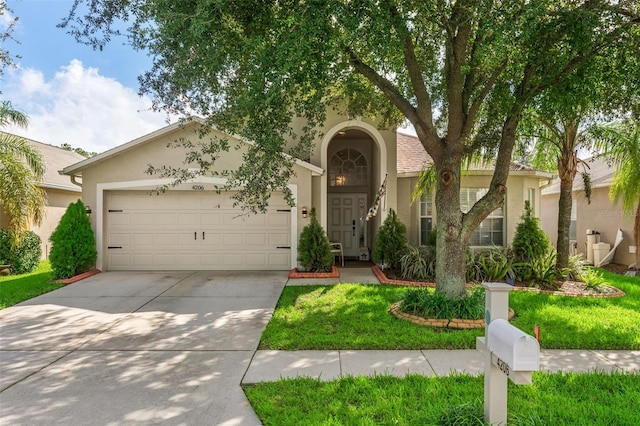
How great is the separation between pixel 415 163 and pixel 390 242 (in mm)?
3124

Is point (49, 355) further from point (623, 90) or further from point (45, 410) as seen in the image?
point (623, 90)

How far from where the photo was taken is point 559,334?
557 cm

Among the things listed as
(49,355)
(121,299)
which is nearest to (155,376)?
(49,355)

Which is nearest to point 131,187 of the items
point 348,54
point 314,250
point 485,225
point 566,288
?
point 314,250

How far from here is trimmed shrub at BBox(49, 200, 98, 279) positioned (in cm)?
989

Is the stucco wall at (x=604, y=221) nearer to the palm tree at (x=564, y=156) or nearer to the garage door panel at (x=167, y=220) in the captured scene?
the palm tree at (x=564, y=156)

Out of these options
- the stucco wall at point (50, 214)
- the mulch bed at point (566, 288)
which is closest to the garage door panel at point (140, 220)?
the stucco wall at point (50, 214)

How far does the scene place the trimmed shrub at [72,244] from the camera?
989 cm

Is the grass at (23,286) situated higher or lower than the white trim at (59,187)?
lower

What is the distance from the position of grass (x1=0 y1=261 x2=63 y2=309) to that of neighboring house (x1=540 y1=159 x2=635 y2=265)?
606 inches

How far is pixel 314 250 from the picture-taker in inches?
412

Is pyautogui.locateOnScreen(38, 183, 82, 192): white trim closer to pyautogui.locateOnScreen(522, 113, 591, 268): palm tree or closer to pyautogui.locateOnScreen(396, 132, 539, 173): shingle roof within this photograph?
pyautogui.locateOnScreen(396, 132, 539, 173): shingle roof

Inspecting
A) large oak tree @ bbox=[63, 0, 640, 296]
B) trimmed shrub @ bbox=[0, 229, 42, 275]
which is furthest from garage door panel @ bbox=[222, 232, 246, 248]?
trimmed shrub @ bbox=[0, 229, 42, 275]

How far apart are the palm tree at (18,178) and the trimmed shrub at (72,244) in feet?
5.92
